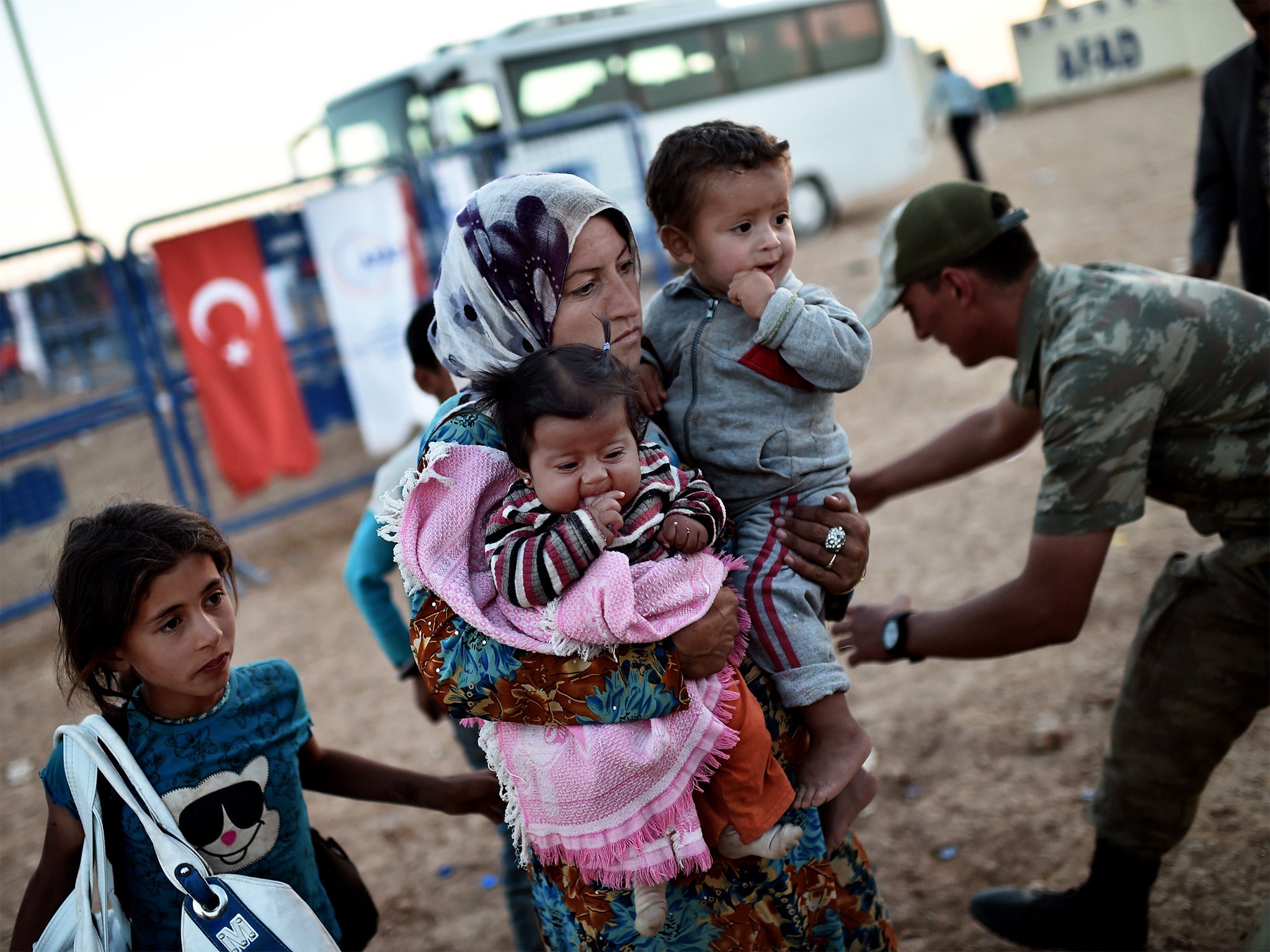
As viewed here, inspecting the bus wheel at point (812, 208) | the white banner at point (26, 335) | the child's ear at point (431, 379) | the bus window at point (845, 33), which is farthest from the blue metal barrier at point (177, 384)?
the bus window at point (845, 33)

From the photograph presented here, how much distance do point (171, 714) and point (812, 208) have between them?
1578cm

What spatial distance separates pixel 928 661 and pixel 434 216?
5510 millimetres

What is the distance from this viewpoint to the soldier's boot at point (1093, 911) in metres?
2.58

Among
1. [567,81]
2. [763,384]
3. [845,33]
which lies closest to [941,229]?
[763,384]

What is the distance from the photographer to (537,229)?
5.44 feet

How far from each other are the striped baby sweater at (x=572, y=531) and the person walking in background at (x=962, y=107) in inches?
543

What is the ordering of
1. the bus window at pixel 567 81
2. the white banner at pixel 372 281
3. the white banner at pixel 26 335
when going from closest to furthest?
the white banner at pixel 372 281, the white banner at pixel 26 335, the bus window at pixel 567 81

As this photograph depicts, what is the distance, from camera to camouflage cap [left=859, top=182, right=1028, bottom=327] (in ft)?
7.76

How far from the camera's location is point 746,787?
1624mm

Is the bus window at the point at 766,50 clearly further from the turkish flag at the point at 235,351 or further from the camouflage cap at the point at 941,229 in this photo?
the camouflage cap at the point at 941,229

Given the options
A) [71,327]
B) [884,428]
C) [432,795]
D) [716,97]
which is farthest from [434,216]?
[716,97]

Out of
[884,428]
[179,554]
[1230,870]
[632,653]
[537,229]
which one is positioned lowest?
[1230,870]

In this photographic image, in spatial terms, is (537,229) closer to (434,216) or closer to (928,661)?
(928,661)

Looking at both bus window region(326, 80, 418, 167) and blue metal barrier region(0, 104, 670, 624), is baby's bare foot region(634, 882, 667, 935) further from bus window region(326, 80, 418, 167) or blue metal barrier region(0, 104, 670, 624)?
bus window region(326, 80, 418, 167)
